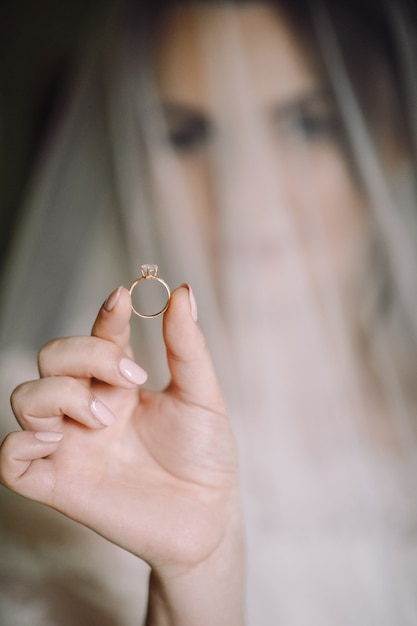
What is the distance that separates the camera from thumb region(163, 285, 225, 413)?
0.65 meters

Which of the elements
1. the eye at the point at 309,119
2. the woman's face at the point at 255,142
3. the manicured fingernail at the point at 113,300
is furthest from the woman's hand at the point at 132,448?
the eye at the point at 309,119

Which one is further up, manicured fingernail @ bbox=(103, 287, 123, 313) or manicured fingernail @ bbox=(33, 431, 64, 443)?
manicured fingernail @ bbox=(103, 287, 123, 313)

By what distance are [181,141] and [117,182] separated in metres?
0.22

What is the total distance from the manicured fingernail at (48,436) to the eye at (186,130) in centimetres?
82

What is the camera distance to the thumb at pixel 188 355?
0.65 metres

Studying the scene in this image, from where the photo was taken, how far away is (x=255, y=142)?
1.20 m

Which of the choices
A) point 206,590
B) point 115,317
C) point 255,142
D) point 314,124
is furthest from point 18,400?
point 314,124

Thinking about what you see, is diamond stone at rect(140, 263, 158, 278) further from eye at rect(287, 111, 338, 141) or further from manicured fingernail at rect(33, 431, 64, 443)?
eye at rect(287, 111, 338, 141)

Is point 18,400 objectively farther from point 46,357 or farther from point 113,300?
point 113,300

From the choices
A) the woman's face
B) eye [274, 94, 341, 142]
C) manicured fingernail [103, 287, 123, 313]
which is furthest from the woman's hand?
eye [274, 94, 341, 142]

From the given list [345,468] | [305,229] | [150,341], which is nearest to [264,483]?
[345,468]

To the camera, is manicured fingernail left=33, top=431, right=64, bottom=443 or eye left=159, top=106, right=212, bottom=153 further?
eye left=159, top=106, right=212, bottom=153

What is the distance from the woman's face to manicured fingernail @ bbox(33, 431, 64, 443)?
700 millimetres

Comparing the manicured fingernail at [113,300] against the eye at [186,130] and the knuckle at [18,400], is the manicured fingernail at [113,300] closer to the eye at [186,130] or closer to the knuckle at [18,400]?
the knuckle at [18,400]
